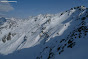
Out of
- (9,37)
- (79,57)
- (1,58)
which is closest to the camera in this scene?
(79,57)

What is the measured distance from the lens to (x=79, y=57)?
16484 mm

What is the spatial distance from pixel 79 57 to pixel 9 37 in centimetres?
17029

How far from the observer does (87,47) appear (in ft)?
57.9

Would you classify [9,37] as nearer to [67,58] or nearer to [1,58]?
[1,58]

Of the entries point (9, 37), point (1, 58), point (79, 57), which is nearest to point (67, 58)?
point (79, 57)

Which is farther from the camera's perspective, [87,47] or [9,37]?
[9,37]

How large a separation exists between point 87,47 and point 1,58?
285 ft

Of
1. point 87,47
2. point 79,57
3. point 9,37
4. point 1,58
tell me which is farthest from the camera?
point 9,37

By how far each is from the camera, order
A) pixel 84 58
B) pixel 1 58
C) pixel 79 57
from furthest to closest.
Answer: pixel 1 58, pixel 79 57, pixel 84 58

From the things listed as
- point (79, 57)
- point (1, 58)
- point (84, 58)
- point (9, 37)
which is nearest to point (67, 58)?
point (79, 57)

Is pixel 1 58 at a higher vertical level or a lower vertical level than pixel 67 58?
lower

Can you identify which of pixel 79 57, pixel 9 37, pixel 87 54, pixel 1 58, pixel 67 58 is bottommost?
pixel 9 37

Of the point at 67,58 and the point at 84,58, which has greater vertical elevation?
the point at 84,58

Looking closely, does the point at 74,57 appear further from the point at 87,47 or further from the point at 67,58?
the point at 87,47
